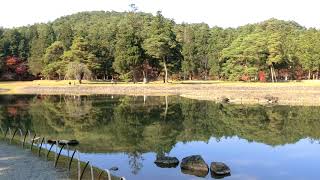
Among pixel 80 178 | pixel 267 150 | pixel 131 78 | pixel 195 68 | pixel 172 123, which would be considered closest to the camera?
pixel 80 178

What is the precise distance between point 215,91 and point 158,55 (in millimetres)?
14460

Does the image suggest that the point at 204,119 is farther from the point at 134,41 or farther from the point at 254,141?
the point at 134,41

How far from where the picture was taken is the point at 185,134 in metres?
29.6

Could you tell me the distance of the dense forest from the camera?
249 feet

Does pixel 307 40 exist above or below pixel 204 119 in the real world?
above

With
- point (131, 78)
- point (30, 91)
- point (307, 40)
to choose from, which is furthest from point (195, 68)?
point (30, 91)

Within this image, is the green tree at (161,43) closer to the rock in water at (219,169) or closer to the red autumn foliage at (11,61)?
the red autumn foliage at (11,61)

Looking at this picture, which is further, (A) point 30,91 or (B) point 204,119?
(A) point 30,91

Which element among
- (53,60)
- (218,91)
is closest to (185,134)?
(218,91)

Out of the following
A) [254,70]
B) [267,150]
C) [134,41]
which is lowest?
[267,150]

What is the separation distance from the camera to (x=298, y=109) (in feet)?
139

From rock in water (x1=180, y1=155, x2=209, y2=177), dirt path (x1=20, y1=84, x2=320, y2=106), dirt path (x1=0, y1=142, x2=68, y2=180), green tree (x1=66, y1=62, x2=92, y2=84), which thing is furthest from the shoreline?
dirt path (x1=0, y1=142, x2=68, y2=180)

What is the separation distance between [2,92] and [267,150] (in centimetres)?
6238

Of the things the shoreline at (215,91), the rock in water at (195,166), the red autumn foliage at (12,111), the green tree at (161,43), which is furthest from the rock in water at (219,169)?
the green tree at (161,43)
